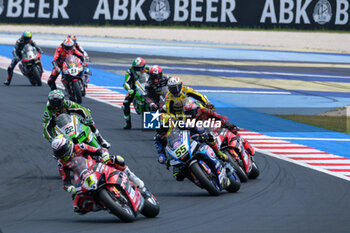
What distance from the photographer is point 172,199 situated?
A: 42.1ft

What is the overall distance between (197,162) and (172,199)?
31.7 inches

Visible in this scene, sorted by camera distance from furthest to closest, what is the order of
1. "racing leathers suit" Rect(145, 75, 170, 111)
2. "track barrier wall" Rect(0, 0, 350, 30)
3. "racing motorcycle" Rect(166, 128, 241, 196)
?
"track barrier wall" Rect(0, 0, 350, 30) < "racing leathers suit" Rect(145, 75, 170, 111) < "racing motorcycle" Rect(166, 128, 241, 196)

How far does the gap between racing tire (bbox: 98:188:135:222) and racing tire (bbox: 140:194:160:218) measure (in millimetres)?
495

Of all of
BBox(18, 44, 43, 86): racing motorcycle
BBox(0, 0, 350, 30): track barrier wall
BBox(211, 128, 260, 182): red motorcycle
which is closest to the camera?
BBox(211, 128, 260, 182): red motorcycle

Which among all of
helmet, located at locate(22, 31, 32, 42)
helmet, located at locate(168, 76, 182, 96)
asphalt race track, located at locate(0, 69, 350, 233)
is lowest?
asphalt race track, located at locate(0, 69, 350, 233)

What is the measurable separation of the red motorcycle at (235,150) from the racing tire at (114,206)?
12.4ft

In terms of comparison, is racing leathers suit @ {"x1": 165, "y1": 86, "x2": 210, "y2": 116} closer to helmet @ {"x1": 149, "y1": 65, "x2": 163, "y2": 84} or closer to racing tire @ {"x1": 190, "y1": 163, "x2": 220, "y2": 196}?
racing tire @ {"x1": 190, "y1": 163, "x2": 220, "y2": 196}

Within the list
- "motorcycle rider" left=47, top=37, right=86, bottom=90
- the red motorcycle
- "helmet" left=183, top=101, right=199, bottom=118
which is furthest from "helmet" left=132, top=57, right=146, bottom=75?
"helmet" left=183, top=101, right=199, bottom=118

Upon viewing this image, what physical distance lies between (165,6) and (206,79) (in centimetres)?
1279

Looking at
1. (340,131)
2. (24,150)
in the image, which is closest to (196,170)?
(24,150)

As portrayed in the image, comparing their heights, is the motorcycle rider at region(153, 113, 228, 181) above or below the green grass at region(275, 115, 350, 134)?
above

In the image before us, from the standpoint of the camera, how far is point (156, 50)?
39.9m

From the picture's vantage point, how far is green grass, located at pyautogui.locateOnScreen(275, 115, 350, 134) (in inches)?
848

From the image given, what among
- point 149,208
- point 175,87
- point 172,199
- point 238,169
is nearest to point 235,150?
point 238,169
